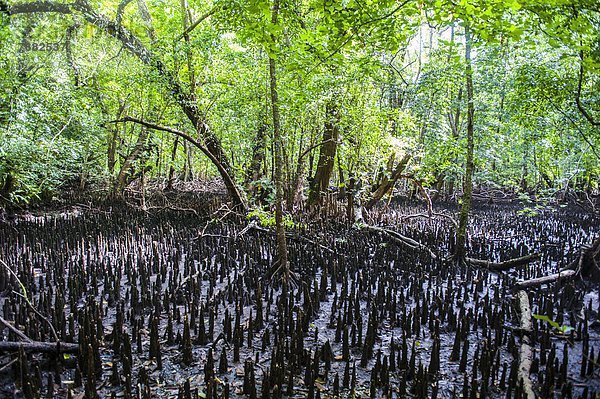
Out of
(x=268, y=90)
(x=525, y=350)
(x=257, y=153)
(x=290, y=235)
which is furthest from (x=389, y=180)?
(x=525, y=350)

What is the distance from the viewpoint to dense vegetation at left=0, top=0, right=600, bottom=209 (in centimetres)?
473

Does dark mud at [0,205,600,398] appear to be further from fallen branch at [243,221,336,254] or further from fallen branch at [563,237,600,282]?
fallen branch at [563,237,600,282]

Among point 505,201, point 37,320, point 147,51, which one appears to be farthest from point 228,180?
point 505,201

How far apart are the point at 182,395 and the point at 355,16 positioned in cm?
301

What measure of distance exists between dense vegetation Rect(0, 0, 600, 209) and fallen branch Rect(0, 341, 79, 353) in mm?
2879

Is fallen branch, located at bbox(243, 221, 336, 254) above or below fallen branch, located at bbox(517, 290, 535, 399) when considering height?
above

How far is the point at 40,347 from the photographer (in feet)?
9.04

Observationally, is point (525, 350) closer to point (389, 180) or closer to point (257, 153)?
point (389, 180)

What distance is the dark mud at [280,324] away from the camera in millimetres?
2623

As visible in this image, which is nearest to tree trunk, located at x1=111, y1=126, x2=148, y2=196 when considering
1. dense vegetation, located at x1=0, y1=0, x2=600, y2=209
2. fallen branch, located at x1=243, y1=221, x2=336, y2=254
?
dense vegetation, located at x1=0, y1=0, x2=600, y2=209

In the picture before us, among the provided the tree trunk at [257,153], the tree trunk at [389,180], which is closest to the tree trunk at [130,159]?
the tree trunk at [257,153]

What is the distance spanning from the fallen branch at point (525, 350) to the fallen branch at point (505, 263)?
143cm

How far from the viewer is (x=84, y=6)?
9367mm

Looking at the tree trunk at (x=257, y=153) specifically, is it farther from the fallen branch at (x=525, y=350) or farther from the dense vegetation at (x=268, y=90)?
the fallen branch at (x=525, y=350)
